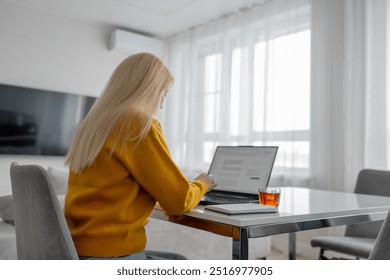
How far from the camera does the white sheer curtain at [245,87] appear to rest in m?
3.72

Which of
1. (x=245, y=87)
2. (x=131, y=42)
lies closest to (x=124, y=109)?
(x=245, y=87)

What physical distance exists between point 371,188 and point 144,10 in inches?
132

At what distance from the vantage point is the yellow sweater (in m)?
1.12

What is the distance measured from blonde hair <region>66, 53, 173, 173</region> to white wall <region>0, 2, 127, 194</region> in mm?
3539

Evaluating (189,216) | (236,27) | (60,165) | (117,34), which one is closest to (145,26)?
(117,34)

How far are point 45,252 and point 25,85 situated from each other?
156 inches

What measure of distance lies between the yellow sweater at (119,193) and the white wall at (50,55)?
357 cm

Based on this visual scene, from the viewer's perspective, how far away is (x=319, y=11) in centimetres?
359

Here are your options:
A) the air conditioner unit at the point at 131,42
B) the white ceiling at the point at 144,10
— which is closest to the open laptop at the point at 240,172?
the white ceiling at the point at 144,10

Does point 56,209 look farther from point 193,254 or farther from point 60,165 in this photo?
point 60,165

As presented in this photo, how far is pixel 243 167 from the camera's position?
5.09 feet

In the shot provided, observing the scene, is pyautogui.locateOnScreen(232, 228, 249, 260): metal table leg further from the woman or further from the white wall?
the white wall

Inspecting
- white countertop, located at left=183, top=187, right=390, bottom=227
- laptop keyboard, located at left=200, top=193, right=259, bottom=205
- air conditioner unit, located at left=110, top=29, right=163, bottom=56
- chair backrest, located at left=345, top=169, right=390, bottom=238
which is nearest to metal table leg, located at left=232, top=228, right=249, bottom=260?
white countertop, located at left=183, top=187, right=390, bottom=227

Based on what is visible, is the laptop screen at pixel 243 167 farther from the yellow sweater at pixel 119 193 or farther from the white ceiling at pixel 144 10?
the white ceiling at pixel 144 10
